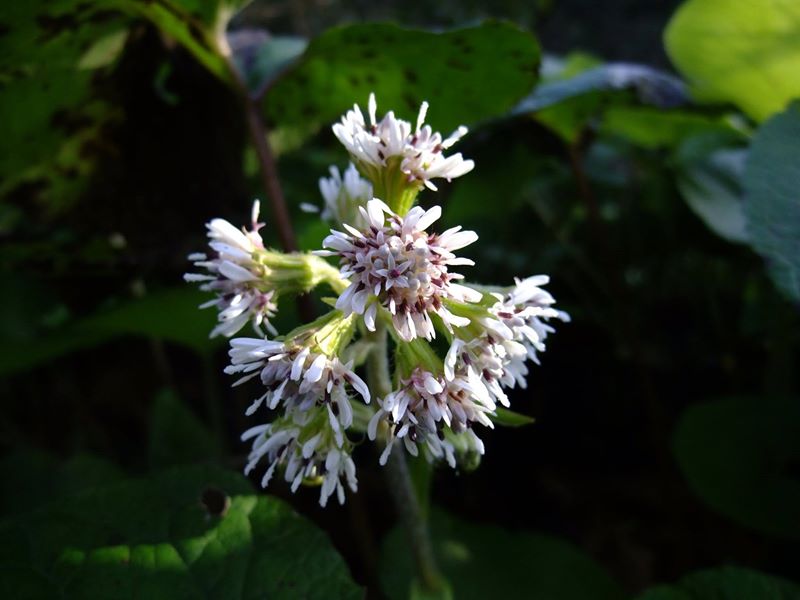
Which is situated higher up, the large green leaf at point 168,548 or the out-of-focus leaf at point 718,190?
the out-of-focus leaf at point 718,190

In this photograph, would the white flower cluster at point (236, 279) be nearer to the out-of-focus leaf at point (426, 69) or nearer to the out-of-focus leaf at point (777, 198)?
the out-of-focus leaf at point (426, 69)

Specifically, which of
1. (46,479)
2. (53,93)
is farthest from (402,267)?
(46,479)

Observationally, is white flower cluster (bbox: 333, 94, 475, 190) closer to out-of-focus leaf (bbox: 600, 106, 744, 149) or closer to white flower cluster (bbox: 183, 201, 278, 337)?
white flower cluster (bbox: 183, 201, 278, 337)

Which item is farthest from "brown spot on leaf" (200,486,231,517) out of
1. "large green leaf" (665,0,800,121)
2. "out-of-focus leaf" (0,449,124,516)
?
"large green leaf" (665,0,800,121)

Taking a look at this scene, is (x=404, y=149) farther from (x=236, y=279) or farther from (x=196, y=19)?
(x=196, y=19)

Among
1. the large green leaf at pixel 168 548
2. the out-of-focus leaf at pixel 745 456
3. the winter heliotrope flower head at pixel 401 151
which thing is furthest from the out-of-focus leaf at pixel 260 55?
the out-of-focus leaf at pixel 745 456
